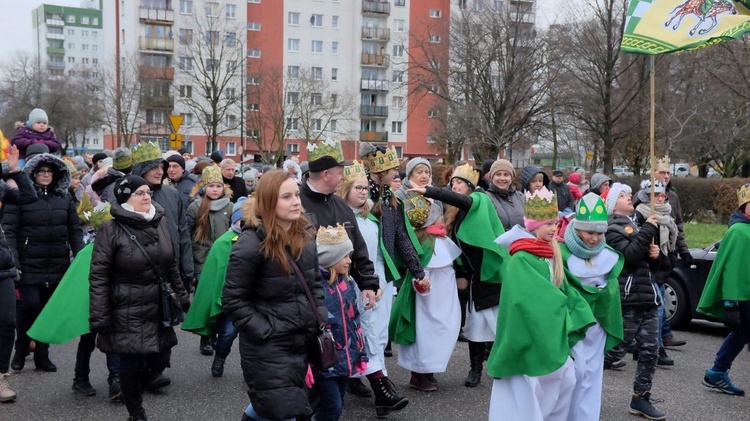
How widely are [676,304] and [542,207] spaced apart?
5539 mm

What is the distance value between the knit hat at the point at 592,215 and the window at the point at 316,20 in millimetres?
67540

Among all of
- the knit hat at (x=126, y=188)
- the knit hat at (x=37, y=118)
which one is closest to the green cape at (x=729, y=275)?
the knit hat at (x=126, y=188)

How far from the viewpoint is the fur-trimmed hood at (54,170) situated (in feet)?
22.9

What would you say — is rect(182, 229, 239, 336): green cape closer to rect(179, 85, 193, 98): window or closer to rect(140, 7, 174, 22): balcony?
rect(179, 85, 193, 98): window

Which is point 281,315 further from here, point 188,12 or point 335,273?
point 188,12

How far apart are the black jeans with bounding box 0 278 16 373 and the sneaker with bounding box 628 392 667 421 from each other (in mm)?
5280

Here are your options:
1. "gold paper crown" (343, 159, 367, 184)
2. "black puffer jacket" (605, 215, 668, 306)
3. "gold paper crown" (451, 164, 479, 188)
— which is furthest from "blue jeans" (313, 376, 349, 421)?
"gold paper crown" (451, 164, 479, 188)

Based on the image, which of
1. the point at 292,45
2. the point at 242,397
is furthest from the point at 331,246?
the point at 292,45

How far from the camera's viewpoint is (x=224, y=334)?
729cm

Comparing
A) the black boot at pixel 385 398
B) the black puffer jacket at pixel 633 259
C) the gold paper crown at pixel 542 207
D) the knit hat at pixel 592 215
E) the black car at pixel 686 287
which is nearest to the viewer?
the gold paper crown at pixel 542 207

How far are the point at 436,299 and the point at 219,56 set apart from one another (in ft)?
187

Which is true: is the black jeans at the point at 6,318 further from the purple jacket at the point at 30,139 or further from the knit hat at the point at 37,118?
the knit hat at the point at 37,118

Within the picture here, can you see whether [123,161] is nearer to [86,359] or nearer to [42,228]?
[42,228]

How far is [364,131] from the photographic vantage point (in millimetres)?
73000
